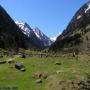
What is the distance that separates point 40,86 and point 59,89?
3.03 meters

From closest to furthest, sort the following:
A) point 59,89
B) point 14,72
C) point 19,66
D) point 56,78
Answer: point 59,89
point 56,78
point 14,72
point 19,66

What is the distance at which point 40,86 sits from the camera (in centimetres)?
3912

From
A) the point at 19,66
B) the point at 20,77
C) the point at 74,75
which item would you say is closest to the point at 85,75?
the point at 74,75

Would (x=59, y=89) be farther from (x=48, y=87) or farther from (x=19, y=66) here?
(x=19, y=66)

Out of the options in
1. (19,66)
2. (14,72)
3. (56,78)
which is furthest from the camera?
(19,66)

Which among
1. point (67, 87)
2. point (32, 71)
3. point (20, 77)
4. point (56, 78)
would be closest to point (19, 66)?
point (32, 71)

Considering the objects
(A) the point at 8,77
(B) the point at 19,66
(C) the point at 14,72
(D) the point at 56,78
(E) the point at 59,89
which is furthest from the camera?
(B) the point at 19,66

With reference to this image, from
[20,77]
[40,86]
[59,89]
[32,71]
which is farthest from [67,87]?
[32,71]

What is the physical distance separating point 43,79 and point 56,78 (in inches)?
120

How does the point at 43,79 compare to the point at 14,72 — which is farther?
the point at 14,72

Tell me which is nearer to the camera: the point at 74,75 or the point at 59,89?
the point at 59,89

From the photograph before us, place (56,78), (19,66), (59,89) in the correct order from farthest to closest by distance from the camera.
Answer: (19,66), (56,78), (59,89)

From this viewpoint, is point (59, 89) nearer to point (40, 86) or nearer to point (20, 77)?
point (40, 86)

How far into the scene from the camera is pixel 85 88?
126 ft
